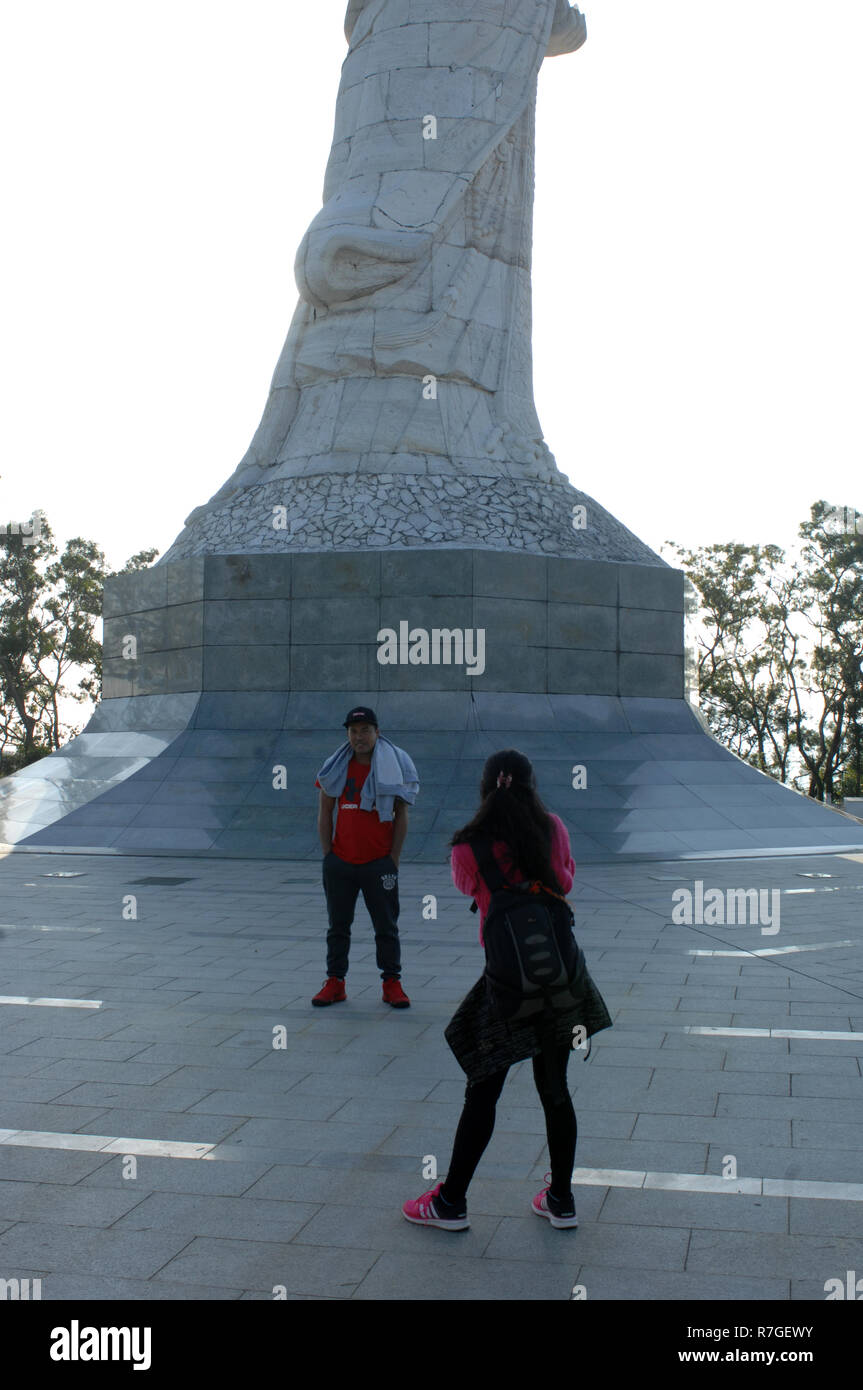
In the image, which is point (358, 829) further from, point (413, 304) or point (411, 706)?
point (413, 304)

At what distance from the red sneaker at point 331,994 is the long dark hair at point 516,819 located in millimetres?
2821

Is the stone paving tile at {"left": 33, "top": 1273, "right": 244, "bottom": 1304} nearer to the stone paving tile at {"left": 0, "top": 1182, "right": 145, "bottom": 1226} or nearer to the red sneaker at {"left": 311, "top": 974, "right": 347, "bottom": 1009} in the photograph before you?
the stone paving tile at {"left": 0, "top": 1182, "right": 145, "bottom": 1226}

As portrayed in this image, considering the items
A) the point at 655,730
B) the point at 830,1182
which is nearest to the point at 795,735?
the point at 655,730

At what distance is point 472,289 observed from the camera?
19.0 m

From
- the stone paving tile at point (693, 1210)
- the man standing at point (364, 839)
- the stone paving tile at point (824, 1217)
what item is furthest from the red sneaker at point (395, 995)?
the stone paving tile at point (824, 1217)

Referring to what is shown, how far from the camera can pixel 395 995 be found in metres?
6.57

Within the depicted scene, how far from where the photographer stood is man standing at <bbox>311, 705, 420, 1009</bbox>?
667 cm

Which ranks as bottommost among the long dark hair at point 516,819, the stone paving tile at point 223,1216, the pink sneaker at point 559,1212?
the stone paving tile at point 223,1216

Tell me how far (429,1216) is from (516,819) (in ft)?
3.81

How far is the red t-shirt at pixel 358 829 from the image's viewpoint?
6738mm

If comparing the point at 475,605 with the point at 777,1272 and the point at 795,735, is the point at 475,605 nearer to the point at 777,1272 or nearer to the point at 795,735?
the point at 777,1272

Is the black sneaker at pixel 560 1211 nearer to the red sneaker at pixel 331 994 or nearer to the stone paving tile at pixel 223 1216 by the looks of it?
the stone paving tile at pixel 223 1216

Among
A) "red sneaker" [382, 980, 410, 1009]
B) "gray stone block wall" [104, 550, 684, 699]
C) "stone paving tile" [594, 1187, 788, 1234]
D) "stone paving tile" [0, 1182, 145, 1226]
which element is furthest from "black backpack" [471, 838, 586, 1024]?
"gray stone block wall" [104, 550, 684, 699]
